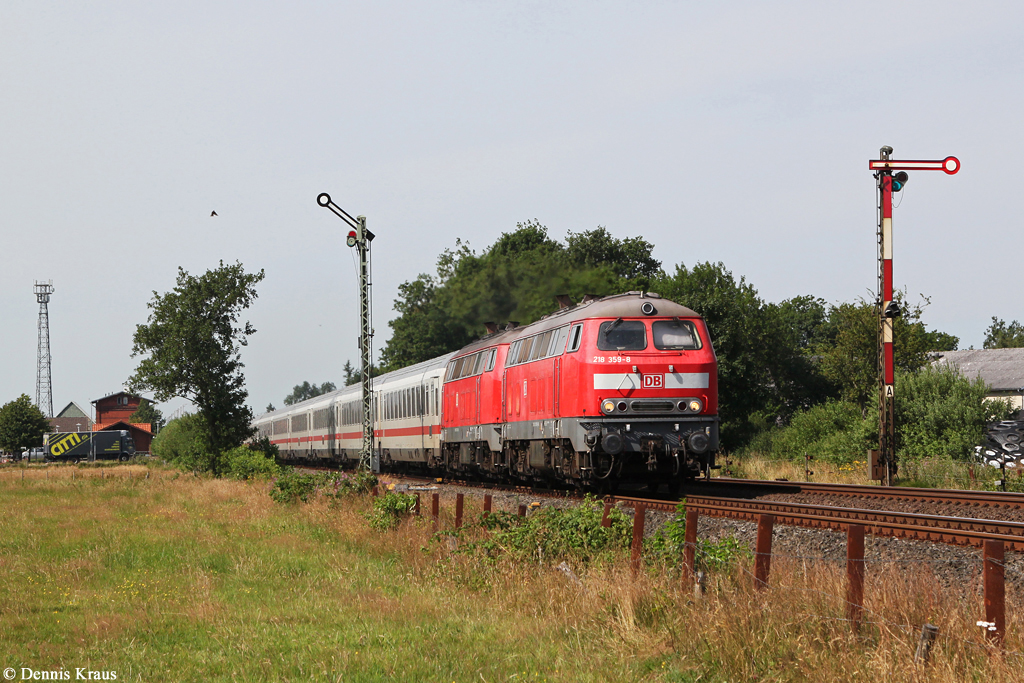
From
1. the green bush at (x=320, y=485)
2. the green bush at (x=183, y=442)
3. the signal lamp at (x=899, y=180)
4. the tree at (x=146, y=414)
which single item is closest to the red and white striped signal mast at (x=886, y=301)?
the signal lamp at (x=899, y=180)

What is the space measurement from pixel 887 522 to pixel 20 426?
93507 millimetres

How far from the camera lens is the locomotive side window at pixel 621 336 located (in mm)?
17938

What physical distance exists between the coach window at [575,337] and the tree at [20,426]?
87.1 meters

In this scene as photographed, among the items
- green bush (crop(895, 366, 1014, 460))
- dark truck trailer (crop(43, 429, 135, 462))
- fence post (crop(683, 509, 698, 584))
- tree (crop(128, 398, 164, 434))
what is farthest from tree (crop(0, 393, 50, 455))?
fence post (crop(683, 509, 698, 584))

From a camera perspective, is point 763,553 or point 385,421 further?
point 385,421

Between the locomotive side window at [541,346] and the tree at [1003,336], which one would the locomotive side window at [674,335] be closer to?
the locomotive side window at [541,346]

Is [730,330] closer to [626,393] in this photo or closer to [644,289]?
[644,289]

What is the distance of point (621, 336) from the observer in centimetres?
1805

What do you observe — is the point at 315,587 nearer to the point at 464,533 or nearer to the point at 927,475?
the point at 464,533

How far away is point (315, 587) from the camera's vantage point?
12.2 metres

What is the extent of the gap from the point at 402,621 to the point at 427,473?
86.7ft

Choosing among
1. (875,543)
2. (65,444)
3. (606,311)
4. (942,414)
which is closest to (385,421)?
(942,414)

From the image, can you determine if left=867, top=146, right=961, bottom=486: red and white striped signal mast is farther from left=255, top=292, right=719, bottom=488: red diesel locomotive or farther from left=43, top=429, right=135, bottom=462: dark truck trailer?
left=43, top=429, right=135, bottom=462: dark truck trailer

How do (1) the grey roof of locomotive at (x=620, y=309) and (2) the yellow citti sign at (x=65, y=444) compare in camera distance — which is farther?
(2) the yellow citti sign at (x=65, y=444)
